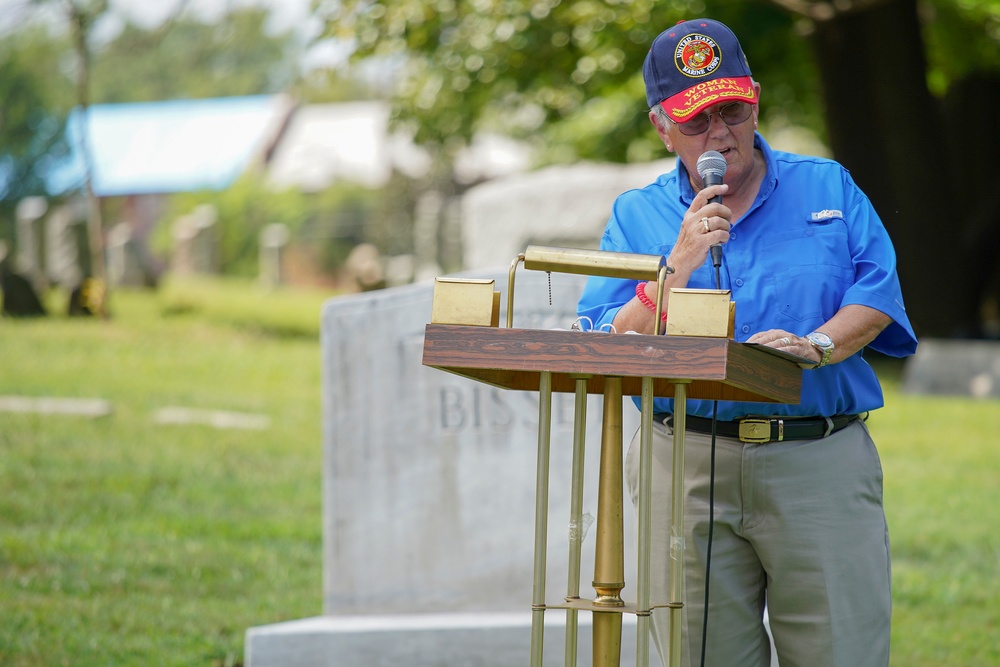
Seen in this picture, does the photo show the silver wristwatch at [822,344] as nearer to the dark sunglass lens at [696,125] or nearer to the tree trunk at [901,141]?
the dark sunglass lens at [696,125]

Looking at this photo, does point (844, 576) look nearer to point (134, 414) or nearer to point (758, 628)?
point (758, 628)

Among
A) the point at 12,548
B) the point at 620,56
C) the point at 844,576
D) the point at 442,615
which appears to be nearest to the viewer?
the point at 844,576

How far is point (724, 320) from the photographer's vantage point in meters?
2.31

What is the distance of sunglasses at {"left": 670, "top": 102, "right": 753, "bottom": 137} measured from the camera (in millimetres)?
2766

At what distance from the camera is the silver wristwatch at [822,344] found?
8.55ft

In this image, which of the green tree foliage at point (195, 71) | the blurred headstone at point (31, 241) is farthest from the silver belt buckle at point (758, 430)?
the green tree foliage at point (195, 71)

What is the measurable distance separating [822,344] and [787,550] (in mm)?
540

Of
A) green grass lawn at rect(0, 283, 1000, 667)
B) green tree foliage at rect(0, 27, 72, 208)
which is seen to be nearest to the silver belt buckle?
Answer: green grass lawn at rect(0, 283, 1000, 667)

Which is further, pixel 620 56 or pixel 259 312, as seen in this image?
pixel 259 312

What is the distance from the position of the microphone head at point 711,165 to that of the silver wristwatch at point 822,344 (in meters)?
0.40

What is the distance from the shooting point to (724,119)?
109 inches

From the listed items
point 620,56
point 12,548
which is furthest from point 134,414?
point 620,56

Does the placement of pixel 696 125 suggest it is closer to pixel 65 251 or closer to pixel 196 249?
pixel 65 251

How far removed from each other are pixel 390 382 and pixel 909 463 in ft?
18.0
